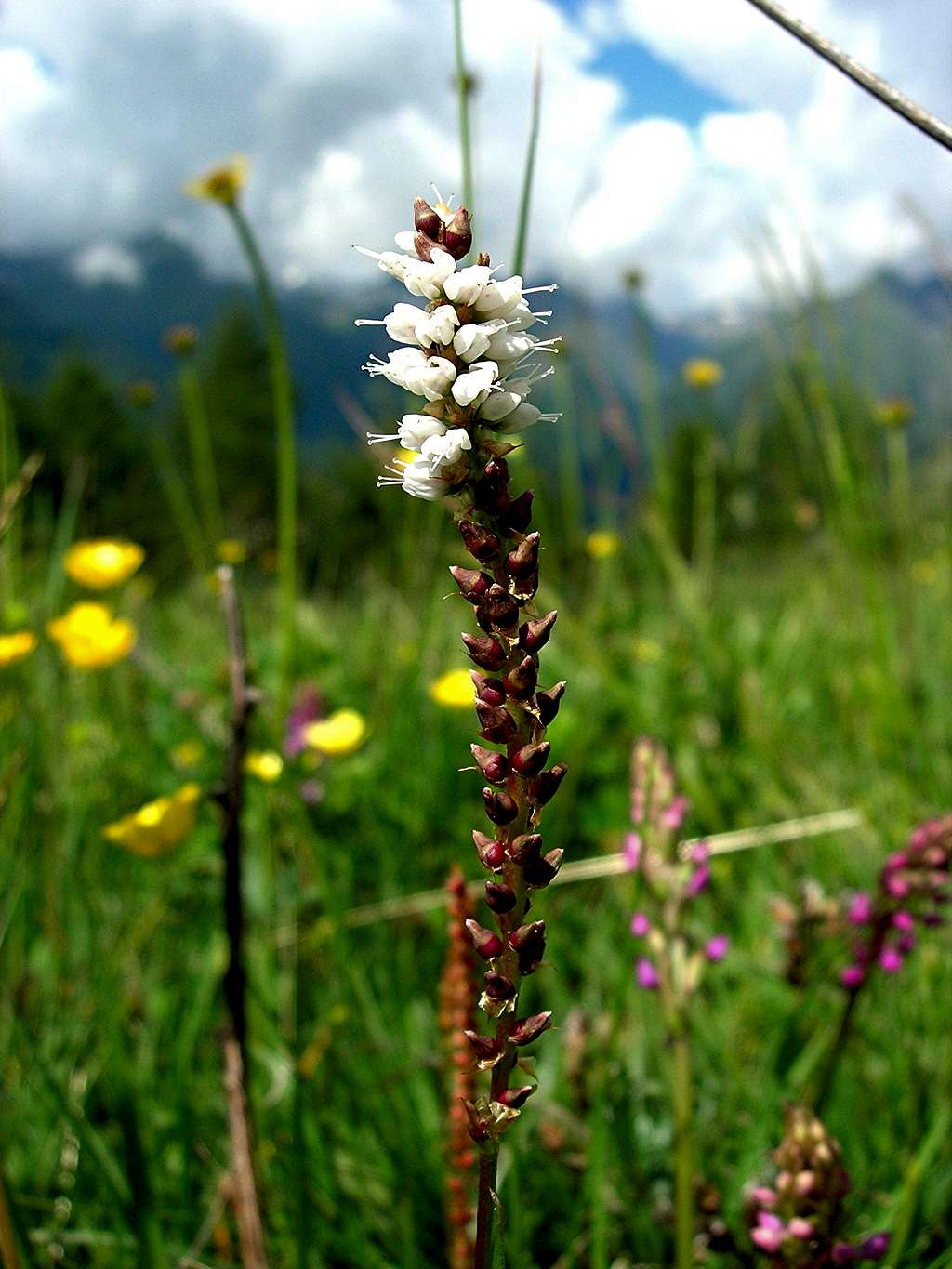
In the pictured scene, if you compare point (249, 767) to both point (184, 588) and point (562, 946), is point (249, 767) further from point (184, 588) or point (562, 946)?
point (184, 588)

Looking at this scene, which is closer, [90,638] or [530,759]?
[530,759]

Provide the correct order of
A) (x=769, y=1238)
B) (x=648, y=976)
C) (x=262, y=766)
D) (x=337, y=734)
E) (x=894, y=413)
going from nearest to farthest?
(x=769, y=1238) → (x=648, y=976) → (x=262, y=766) → (x=337, y=734) → (x=894, y=413)

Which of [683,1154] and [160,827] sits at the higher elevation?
[160,827]

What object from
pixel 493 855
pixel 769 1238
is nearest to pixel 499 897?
pixel 493 855

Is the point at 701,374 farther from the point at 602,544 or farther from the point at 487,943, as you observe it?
the point at 487,943

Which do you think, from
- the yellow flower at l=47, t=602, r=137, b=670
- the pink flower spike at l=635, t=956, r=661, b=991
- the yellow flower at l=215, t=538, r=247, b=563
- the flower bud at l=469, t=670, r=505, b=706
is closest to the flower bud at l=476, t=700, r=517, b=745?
the flower bud at l=469, t=670, r=505, b=706

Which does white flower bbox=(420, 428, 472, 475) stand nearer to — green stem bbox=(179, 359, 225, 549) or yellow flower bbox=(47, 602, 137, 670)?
yellow flower bbox=(47, 602, 137, 670)

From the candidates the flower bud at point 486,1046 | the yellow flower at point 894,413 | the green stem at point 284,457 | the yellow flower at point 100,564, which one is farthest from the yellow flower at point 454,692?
the yellow flower at point 894,413
